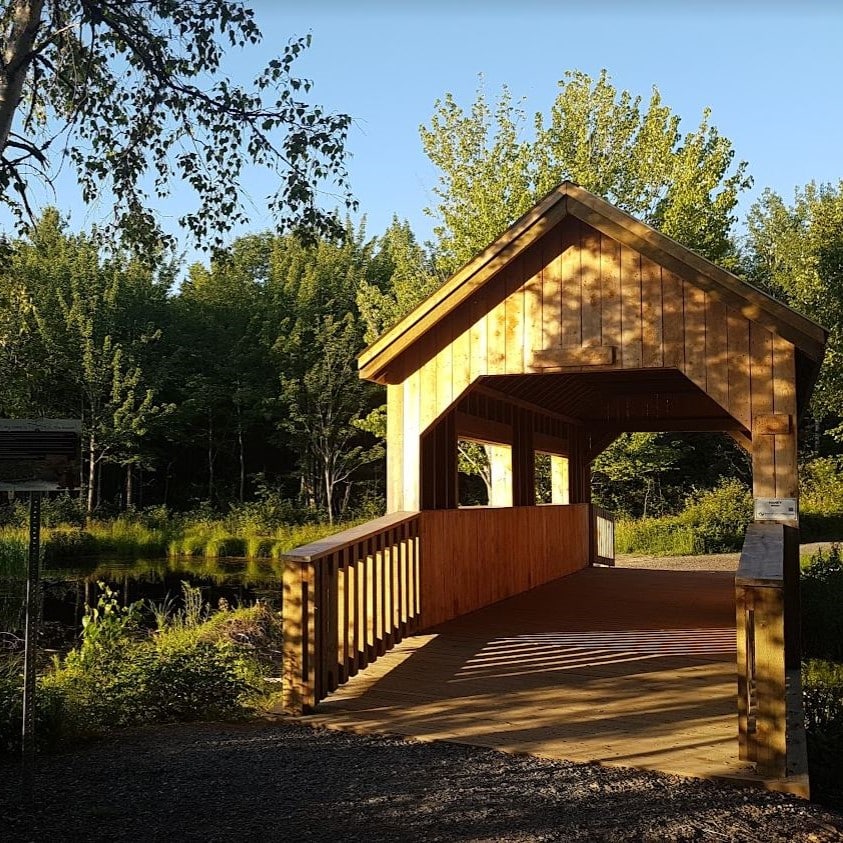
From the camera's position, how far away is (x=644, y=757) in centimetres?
505

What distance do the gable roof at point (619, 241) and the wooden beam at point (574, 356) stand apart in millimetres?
778

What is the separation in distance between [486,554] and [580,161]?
46.6ft

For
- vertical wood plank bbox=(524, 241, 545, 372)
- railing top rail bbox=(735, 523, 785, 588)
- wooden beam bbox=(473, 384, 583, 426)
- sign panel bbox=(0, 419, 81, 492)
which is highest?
vertical wood plank bbox=(524, 241, 545, 372)

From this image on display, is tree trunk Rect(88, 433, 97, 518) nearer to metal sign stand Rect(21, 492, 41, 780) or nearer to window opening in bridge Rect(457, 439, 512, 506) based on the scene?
window opening in bridge Rect(457, 439, 512, 506)

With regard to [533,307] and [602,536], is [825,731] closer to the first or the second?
[533,307]

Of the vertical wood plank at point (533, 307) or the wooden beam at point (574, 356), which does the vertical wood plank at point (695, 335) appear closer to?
the wooden beam at point (574, 356)

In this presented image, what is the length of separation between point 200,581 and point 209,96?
11533 mm

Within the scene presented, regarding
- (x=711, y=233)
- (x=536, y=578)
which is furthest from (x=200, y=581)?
(x=711, y=233)

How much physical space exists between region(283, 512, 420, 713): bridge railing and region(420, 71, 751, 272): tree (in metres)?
14.8

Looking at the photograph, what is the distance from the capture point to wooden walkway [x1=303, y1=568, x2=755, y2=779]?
17.4 feet

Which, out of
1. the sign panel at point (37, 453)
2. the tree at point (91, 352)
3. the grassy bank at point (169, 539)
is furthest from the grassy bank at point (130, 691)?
the tree at point (91, 352)

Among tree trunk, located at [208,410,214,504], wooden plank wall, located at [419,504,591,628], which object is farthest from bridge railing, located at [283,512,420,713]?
tree trunk, located at [208,410,214,504]

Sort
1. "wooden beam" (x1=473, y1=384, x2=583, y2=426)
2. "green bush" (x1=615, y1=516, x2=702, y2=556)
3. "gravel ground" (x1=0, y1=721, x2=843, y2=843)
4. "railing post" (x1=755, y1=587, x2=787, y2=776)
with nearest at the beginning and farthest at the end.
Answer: "gravel ground" (x1=0, y1=721, x2=843, y2=843) → "railing post" (x1=755, y1=587, x2=787, y2=776) → "wooden beam" (x1=473, y1=384, x2=583, y2=426) → "green bush" (x1=615, y1=516, x2=702, y2=556)

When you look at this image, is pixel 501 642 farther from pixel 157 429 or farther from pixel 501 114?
pixel 157 429
